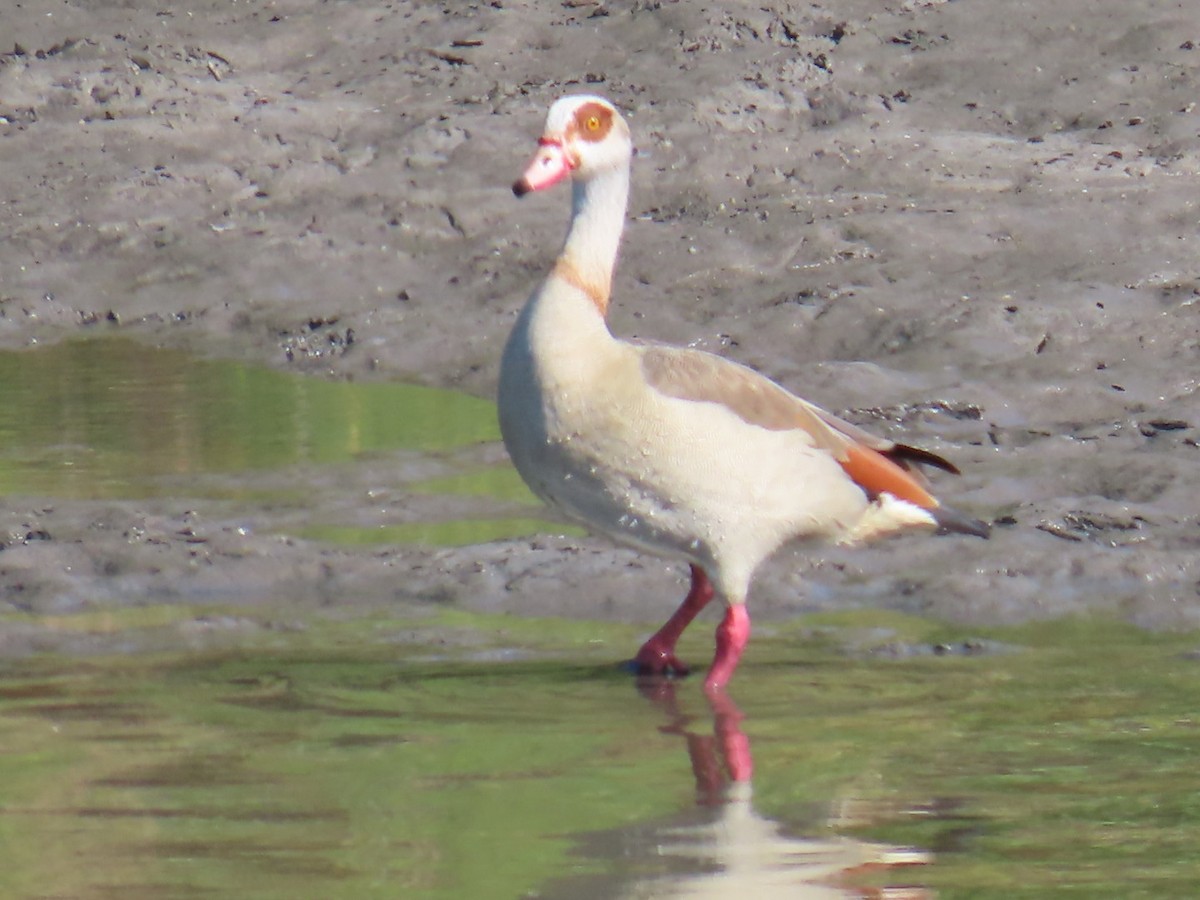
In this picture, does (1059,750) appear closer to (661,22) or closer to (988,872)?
(988,872)

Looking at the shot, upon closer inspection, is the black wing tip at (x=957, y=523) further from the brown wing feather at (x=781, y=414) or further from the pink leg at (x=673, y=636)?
the pink leg at (x=673, y=636)

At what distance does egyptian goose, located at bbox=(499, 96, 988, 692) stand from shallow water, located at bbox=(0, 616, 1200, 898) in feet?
1.10

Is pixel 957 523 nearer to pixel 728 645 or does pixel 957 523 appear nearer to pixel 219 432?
pixel 728 645

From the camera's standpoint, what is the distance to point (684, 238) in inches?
436

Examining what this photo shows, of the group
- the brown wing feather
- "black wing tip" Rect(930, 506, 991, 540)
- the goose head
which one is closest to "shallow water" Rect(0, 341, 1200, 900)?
"black wing tip" Rect(930, 506, 991, 540)

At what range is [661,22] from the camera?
13.6m

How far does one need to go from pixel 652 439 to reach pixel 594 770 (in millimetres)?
1145

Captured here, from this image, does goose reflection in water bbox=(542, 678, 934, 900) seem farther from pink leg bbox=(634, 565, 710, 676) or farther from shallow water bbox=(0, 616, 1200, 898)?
pink leg bbox=(634, 565, 710, 676)

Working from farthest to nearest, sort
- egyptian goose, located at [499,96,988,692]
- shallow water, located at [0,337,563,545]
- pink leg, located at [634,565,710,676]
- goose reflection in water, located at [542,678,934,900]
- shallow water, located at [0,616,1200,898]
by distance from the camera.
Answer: shallow water, located at [0,337,563,545] < pink leg, located at [634,565,710,676] < egyptian goose, located at [499,96,988,692] < shallow water, located at [0,616,1200,898] < goose reflection in water, located at [542,678,934,900]

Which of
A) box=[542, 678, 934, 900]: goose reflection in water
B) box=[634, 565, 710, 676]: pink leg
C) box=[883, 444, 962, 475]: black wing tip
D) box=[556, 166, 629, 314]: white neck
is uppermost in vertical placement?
box=[556, 166, 629, 314]: white neck

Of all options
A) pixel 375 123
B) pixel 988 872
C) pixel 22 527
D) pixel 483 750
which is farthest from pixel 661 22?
pixel 988 872

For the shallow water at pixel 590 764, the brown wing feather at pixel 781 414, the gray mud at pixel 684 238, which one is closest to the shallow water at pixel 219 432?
the gray mud at pixel 684 238

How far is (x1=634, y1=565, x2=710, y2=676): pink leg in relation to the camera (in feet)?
19.4

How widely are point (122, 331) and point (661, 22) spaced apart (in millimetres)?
4274
